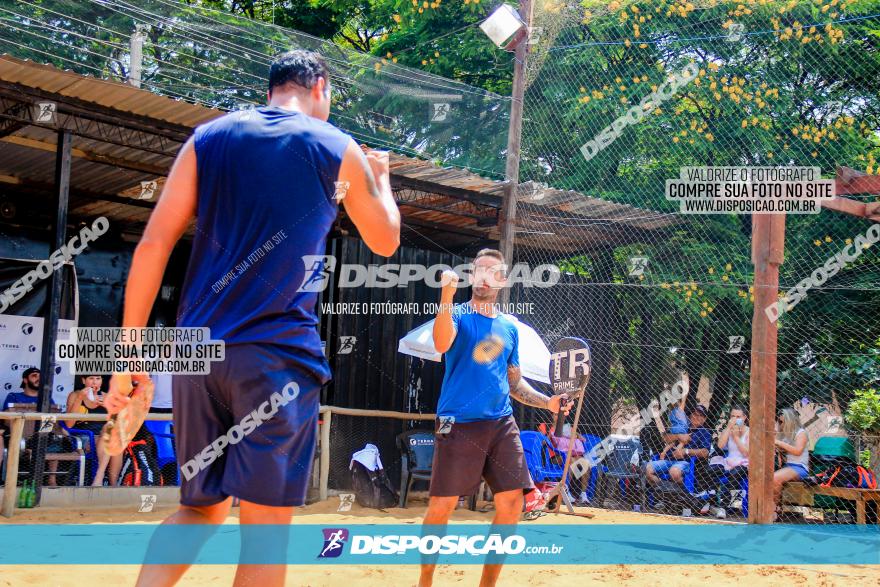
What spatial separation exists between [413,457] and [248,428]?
7.96 metres

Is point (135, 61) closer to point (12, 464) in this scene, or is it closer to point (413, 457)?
point (12, 464)

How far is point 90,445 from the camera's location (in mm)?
8984

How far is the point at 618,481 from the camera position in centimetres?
1018

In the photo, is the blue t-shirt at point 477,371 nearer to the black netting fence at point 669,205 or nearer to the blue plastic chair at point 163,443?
the black netting fence at point 669,205

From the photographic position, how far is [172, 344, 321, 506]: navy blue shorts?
2215 millimetres

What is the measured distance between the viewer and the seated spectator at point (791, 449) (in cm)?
912

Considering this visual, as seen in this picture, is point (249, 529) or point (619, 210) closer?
point (249, 529)

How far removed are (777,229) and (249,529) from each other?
679cm

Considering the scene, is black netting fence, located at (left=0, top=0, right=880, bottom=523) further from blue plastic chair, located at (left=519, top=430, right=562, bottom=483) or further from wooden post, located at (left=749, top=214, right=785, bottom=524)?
wooden post, located at (left=749, top=214, right=785, bottom=524)

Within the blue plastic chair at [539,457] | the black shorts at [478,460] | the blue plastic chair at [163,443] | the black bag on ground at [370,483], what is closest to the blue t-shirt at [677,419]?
the blue plastic chair at [539,457]

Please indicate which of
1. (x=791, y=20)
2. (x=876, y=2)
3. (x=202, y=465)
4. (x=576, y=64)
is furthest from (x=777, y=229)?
(x=202, y=465)

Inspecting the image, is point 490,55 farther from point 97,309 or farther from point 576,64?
point 97,309

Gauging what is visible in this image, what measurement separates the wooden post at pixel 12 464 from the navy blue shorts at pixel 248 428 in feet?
20.5

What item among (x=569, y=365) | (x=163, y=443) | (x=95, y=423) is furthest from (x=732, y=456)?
(x=95, y=423)
